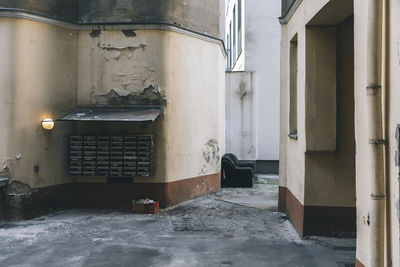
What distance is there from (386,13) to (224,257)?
13.3 ft

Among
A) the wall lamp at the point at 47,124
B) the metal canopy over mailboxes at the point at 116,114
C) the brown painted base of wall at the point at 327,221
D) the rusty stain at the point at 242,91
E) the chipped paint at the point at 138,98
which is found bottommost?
the brown painted base of wall at the point at 327,221

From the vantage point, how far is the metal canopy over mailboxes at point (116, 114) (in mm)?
8719

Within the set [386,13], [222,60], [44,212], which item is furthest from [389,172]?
[222,60]

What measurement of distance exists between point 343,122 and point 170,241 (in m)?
3.60

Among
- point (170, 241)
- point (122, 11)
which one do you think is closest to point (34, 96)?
point (122, 11)

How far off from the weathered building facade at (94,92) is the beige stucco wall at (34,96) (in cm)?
2

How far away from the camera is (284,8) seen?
880 centimetres

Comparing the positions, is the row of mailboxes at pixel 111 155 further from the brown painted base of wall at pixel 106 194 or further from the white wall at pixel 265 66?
the white wall at pixel 265 66

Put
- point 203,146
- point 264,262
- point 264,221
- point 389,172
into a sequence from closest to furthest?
1. point 389,172
2. point 264,262
3. point 264,221
4. point 203,146

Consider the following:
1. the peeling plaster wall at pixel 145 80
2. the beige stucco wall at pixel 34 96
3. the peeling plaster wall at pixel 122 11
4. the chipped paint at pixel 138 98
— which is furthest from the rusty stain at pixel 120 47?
the chipped paint at pixel 138 98

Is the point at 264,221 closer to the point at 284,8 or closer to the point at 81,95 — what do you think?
the point at 284,8

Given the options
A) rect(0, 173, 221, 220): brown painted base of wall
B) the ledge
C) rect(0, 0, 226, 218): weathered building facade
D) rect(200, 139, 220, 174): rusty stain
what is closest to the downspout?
the ledge

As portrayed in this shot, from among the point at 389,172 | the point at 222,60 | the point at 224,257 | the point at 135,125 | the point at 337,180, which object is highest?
the point at 222,60

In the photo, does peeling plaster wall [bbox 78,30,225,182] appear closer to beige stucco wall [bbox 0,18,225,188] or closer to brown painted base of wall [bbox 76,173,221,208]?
beige stucco wall [bbox 0,18,225,188]
